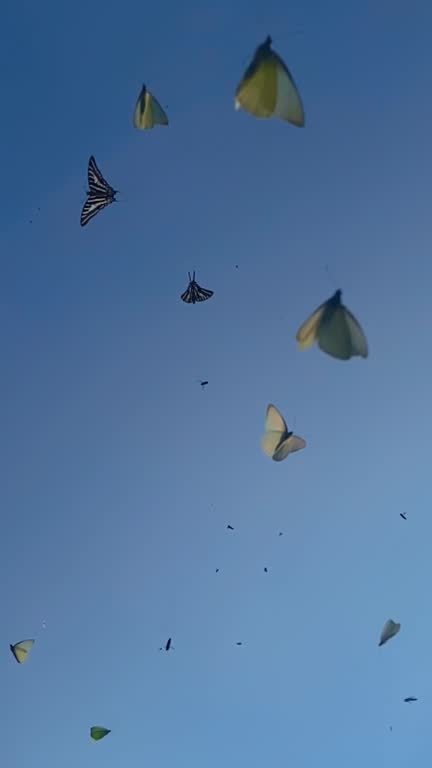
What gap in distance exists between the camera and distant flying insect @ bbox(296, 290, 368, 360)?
7430mm

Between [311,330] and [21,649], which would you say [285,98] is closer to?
[311,330]

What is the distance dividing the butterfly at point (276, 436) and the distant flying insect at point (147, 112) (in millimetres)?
4431

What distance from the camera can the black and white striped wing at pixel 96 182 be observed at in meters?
12.0

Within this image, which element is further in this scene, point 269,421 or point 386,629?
point 386,629

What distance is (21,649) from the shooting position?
14.0m

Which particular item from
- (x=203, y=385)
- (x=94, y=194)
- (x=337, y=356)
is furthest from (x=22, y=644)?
(x=337, y=356)

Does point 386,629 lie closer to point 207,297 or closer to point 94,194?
point 207,297

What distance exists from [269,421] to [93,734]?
7.44m

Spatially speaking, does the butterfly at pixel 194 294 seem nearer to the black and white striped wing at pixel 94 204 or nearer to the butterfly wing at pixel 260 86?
the black and white striped wing at pixel 94 204

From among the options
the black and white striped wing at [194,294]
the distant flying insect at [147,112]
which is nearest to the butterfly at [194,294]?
the black and white striped wing at [194,294]

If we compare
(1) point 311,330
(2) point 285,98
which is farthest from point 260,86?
(1) point 311,330

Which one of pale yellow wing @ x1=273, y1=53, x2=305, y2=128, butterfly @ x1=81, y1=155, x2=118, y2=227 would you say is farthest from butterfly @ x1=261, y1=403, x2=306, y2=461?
pale yellow wing @ x1=273, y1=53, x2=305, y2=128

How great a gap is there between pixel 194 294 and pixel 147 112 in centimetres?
299

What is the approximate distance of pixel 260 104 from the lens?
709 centimetres
